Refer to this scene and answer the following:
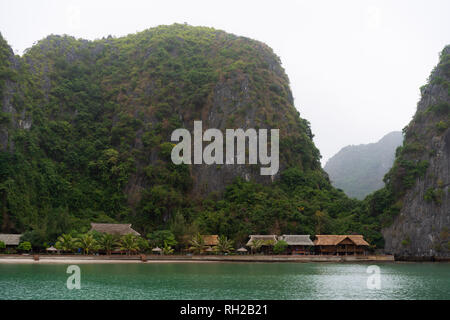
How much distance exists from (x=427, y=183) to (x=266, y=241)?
25432 millimetres

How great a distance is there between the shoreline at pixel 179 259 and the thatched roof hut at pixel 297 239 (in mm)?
2568

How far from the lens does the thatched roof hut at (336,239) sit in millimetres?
56719

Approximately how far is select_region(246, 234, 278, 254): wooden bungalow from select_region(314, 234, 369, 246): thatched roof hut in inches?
243

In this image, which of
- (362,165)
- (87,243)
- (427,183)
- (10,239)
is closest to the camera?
(87,243)

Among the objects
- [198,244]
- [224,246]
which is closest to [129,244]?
[198,244]

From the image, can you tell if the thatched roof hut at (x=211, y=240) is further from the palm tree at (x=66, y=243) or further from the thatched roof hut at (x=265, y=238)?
the palm tree at (x=66, y=243)

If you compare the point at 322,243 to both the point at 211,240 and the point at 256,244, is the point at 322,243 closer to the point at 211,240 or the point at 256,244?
the point at 256,244

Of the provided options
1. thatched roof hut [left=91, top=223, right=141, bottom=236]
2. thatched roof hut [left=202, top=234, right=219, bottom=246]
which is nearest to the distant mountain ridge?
thatched roof hut [left=202, top=234, right=219, bottom=246]

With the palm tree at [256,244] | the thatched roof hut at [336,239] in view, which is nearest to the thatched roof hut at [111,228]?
the palm tree at [256,244]

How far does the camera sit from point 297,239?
57.6 meters

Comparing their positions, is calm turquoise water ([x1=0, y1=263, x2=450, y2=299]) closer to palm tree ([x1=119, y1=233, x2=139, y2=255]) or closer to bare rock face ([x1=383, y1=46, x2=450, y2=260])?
palm tree ([x1=119, y1=233, x2=139, y2=255])

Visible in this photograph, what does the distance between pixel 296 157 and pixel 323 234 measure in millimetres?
20582

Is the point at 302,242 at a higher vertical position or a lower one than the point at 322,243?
higher
